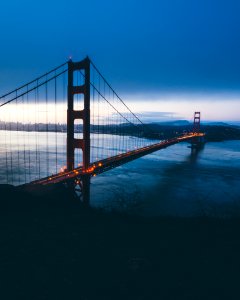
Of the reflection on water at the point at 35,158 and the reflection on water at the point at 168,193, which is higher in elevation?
the reflection on water at the point at 168,193

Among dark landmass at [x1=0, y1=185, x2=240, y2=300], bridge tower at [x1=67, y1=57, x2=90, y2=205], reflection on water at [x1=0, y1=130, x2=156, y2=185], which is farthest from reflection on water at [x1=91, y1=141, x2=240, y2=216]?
reflection on water at [x1=0, y1=130, x2=156, y2=185]

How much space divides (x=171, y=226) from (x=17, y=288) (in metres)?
7.98

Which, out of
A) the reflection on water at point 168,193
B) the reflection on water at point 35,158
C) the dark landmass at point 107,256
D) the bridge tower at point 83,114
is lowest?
the reflection on water at point 35,158

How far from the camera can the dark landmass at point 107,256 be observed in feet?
20.6

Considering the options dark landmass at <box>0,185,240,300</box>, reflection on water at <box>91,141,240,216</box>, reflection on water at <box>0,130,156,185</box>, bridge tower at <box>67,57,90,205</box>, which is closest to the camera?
dark landmass at <box>0,185,240,300</box>

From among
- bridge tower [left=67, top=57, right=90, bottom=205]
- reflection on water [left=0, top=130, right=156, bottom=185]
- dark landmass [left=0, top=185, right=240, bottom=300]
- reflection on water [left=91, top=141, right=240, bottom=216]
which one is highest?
bridge tower [left=67, top=57, right=90, bottom=205]

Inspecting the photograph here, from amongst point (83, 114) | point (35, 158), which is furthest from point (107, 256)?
point (35, 158)

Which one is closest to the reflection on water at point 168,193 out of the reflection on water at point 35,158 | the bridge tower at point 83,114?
the bridge tower at point 83,114

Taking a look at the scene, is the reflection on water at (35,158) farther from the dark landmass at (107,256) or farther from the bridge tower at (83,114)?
the dark landmass at (107,256)

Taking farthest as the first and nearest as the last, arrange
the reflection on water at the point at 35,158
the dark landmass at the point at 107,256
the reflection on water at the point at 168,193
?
the reflection on water at the point at 35,158 → the reflection on water at the point at 168,193 → the dark landmass at the point at 107,256

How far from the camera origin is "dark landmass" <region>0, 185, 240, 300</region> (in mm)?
6273

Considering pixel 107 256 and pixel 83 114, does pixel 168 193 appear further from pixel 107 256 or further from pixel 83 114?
pixel 107 256

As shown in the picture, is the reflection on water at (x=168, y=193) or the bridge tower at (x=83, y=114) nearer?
the bridge tower at (x=83, y=114)

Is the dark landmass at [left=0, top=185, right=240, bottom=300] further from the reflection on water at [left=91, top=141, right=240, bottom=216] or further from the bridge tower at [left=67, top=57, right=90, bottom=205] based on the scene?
the reflection on water at [left=91, top=141, right=240, bottom=216]
